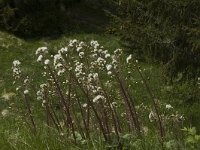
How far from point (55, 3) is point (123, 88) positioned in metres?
23.7

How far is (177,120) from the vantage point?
5.50 m

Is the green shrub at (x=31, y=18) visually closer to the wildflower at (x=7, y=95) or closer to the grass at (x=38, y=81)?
the grass at (x=38, y=81)

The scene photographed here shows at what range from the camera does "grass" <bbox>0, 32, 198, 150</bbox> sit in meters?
5.73

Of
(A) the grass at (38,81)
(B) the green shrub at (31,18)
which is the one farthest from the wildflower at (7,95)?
(B) the green shrub at (31,18)

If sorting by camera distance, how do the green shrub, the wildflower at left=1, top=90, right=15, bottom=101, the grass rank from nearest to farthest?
the grass < the wildflower at left=1, top=90, right=15, bottom=101 < the green shrub

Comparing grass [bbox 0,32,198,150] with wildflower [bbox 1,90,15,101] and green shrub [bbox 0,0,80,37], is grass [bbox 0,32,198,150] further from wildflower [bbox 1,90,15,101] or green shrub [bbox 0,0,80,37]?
green shrub [bbox 0,0,80,37]

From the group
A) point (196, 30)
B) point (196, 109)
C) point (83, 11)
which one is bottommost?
point (83, 11)

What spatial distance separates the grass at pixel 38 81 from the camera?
226 inches

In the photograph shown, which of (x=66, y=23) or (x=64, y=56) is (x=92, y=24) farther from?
(x=64, y=56)

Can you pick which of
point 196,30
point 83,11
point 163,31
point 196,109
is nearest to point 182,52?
point 163,31

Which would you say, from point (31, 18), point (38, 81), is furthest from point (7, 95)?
point (31, 18)

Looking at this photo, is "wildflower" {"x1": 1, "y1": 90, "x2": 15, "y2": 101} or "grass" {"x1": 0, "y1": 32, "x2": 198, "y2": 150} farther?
"wildflower" {"x1": 1, "y1": 90, "x2": 15, "y2": 101}

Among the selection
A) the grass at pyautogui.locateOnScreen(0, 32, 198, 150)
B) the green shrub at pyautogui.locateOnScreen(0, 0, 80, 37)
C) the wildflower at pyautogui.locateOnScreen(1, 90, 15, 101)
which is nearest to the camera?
the grass at pyautogui.locateOnScreen(0, 32, 198, 150)

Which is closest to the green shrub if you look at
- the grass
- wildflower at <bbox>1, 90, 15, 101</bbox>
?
the grass
